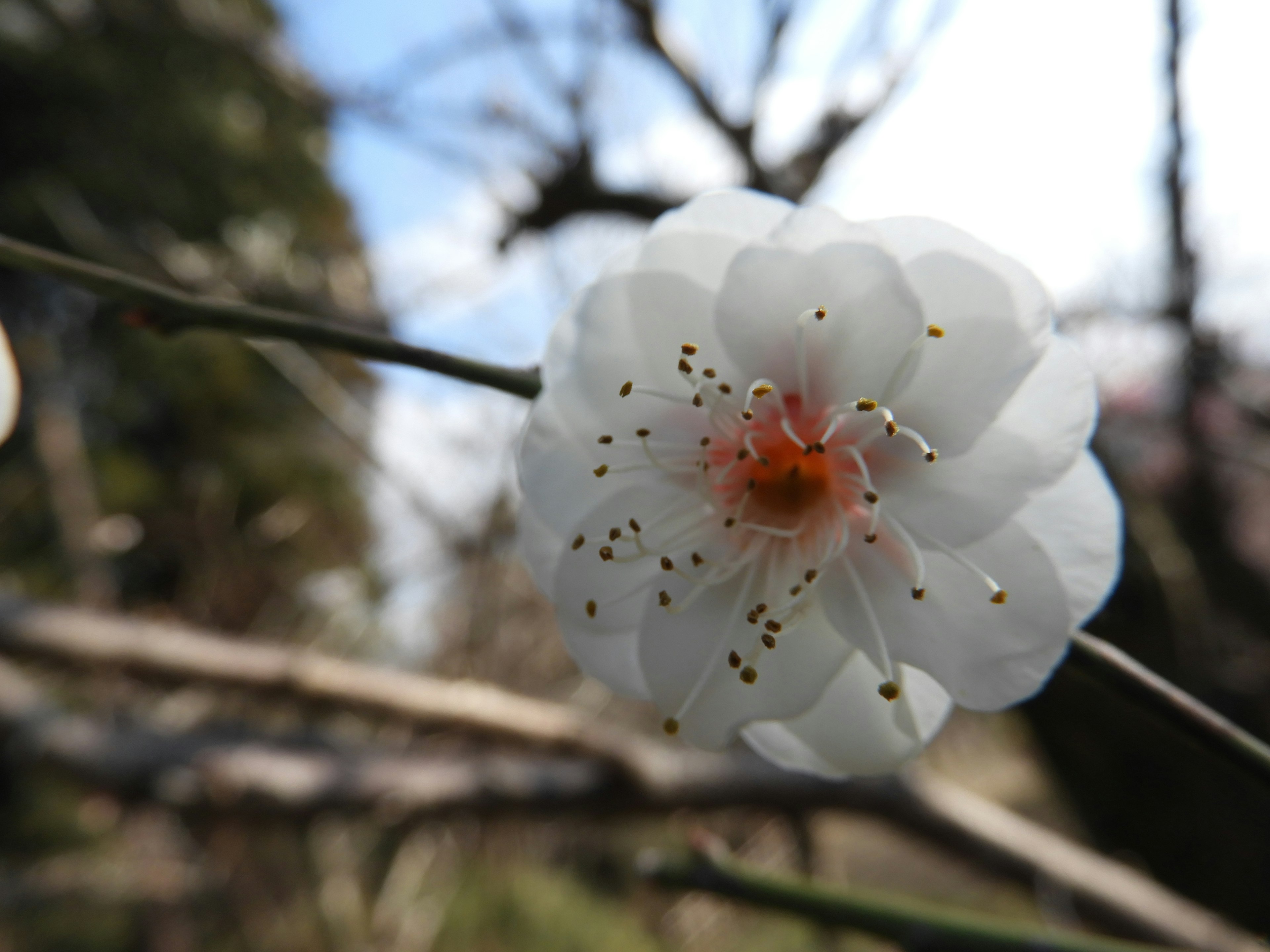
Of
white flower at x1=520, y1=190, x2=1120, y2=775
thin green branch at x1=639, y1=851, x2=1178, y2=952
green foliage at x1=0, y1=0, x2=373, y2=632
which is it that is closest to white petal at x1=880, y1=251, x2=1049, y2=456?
white flower at x1=520, y1=190, x2=1120, y2=775

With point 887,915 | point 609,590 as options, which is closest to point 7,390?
point 609,590

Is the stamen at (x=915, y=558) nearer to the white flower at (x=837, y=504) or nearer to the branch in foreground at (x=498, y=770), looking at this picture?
the white flower at (x=837, y=504)

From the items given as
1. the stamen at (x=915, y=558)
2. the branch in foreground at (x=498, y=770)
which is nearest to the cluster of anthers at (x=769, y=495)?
the stamen at (x=915, y=558)

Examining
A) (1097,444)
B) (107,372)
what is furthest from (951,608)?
(107,372)

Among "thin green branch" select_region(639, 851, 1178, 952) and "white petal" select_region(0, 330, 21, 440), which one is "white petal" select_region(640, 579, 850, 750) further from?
"white petal" select_region(0, 330, 21, 440)

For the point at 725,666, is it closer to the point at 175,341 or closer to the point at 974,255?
the point at 974,255

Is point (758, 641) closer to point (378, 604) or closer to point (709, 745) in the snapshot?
point (709, 745)
